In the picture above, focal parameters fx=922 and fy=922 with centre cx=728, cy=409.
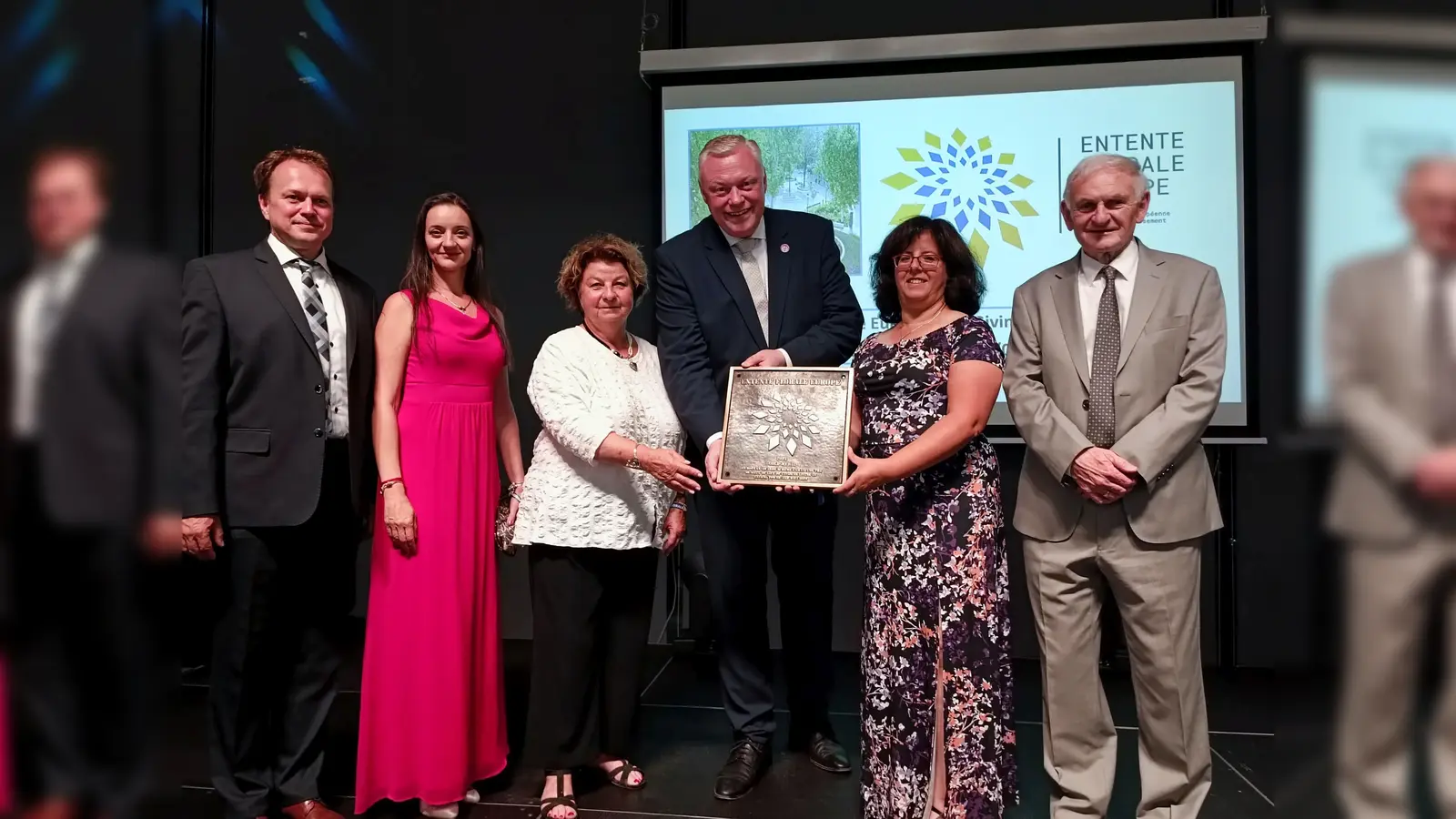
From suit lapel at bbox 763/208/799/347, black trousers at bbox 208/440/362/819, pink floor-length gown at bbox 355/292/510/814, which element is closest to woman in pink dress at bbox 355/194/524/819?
pink floor-length gown at bbox 355/292/510/814

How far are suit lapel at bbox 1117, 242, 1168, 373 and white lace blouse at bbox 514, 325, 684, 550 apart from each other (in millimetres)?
1274

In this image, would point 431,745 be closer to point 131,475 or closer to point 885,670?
point 885,670

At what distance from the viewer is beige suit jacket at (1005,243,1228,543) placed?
223 cm

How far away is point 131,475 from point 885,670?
89.8 inches

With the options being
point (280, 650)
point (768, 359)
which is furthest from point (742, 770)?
point (280, 650)

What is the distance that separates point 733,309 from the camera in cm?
290

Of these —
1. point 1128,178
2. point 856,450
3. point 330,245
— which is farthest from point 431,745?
point 330,245

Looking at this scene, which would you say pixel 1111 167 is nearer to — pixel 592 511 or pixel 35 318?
pixel 592 511

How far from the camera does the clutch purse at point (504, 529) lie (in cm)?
277

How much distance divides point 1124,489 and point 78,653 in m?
2.27

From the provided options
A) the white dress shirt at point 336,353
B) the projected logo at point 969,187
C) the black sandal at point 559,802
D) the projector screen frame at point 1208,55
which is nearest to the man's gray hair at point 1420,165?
the white dress shirt at point 336,353

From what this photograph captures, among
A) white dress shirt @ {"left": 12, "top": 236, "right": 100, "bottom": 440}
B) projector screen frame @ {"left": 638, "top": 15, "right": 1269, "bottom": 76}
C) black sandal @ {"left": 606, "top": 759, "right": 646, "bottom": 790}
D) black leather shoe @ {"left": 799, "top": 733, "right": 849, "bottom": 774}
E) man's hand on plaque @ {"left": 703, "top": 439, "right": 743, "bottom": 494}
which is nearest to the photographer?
white dress shirt @ {"left": 12, "top": 236, "right": 100, "bottom": 440}

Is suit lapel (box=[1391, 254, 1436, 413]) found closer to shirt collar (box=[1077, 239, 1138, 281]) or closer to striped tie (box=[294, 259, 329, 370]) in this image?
shirt collar (box=[1077, 239, 1138, 281])

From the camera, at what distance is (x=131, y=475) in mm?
233
